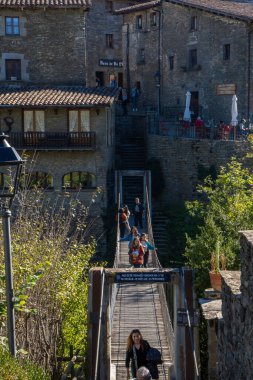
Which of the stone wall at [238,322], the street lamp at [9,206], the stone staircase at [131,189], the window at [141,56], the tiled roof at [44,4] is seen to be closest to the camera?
the street lamp at [9,206]

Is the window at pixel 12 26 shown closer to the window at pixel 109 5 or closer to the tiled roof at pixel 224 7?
the tiled roof at pixel 224 7

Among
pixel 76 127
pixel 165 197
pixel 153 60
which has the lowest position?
pixel 165 197

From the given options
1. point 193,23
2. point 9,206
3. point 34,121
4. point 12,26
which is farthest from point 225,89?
point 9,206

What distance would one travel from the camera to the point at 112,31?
5131cm

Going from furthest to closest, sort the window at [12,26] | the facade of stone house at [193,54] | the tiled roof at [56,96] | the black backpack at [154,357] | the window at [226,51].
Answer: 1. the window at [226,51]
2. the facade of stone house at [193,54]
3. the window at [12,26]
4. the tiled roof at [56,96]
5. the black backpack at [154,357]

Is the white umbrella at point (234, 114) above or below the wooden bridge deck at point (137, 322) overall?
above

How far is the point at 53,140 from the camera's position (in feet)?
106

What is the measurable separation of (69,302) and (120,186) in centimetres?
1577

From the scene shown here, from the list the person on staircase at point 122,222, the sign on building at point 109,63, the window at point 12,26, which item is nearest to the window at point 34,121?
the window at point 12,26

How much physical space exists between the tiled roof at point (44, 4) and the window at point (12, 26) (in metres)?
0.83

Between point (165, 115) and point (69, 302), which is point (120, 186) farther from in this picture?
point (69, 302)

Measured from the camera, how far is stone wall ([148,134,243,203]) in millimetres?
33875

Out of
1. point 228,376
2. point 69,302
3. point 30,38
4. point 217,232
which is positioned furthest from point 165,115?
point 228,376

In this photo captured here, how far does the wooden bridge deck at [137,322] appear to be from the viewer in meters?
14.5
